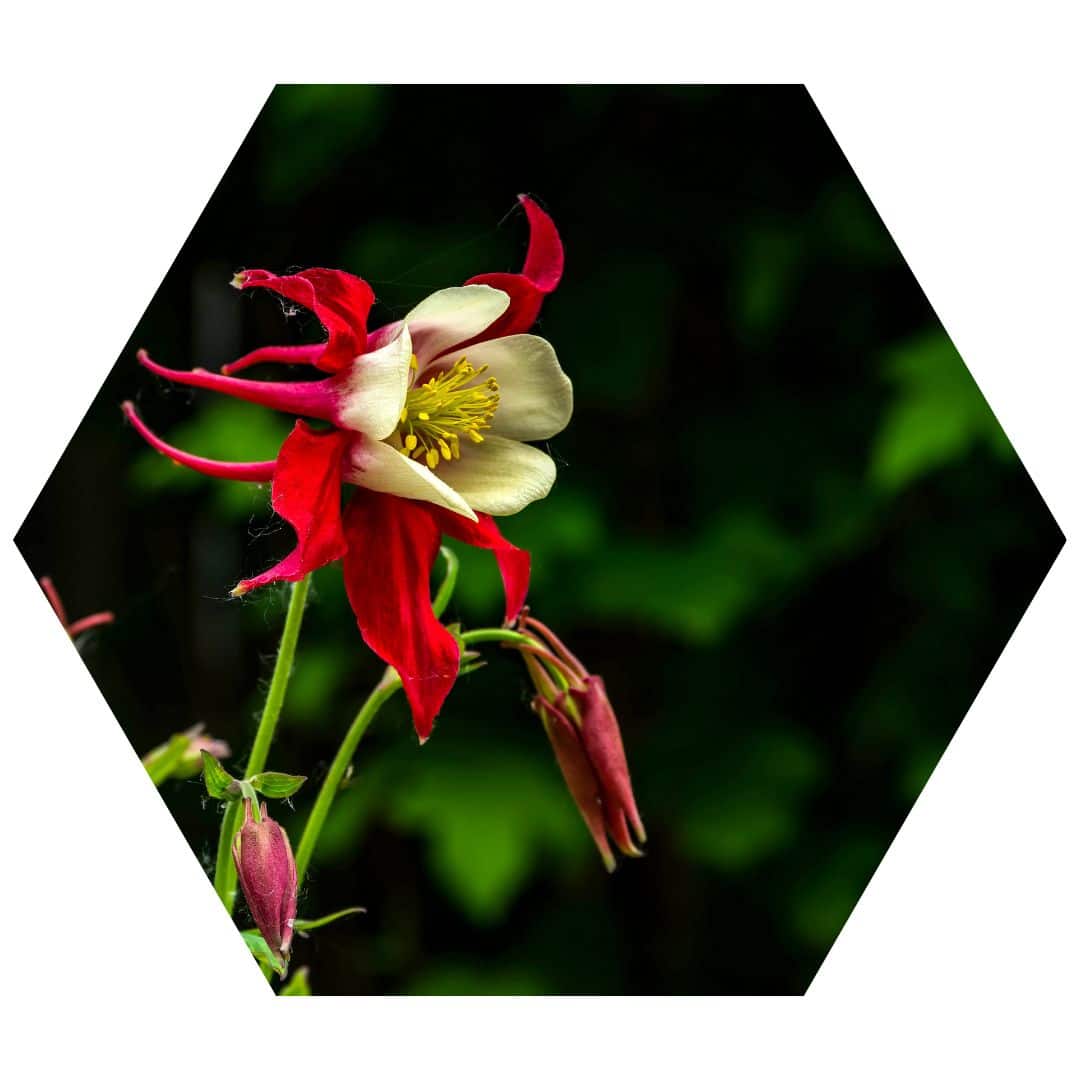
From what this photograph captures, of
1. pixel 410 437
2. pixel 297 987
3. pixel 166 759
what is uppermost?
pixel 410 437

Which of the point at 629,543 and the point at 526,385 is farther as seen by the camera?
the point at 629,543

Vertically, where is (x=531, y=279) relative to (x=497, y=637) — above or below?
above

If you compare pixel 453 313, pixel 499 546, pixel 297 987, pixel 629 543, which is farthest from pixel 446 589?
pixel 629 543

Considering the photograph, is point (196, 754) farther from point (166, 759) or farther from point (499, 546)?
point (499, 546)

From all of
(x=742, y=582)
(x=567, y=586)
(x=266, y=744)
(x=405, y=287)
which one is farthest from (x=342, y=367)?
(x=742, y=582)

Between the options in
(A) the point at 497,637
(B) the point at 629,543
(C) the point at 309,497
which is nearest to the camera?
(C) the point at 309,497

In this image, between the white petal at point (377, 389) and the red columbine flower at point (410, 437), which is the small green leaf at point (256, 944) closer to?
the red columbine flower at point (410, 437)

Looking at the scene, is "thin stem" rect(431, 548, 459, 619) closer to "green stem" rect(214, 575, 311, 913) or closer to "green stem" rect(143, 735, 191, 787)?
"green stem" rect(214, 575, 311, 913)

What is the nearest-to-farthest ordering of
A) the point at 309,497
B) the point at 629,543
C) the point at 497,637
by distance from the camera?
1. the point at 309,497
2. the point at 497,637
3. the point at 629,543
